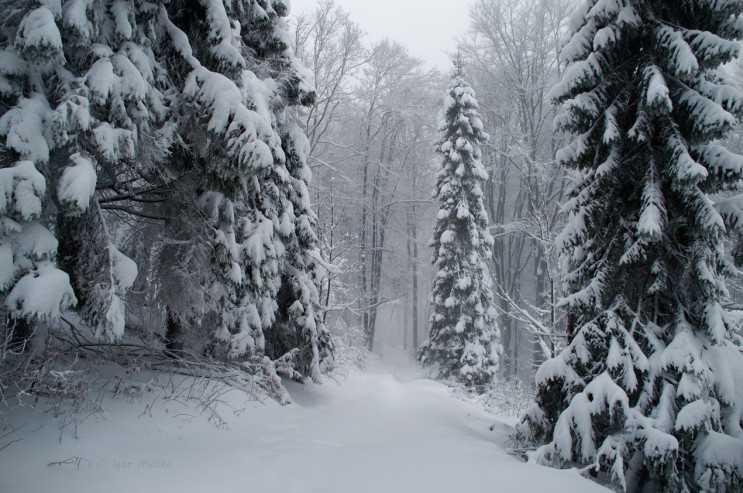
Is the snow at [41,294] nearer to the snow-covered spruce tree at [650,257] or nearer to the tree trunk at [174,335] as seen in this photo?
the tree trunk at [174,335]

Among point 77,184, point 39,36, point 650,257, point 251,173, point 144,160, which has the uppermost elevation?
point 39,36

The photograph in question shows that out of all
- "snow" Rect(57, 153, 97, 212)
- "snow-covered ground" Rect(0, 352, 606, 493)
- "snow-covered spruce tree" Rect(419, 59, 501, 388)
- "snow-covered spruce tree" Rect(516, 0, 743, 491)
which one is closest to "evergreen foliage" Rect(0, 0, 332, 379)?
"snow" Rect(57, 153, 97, 212)

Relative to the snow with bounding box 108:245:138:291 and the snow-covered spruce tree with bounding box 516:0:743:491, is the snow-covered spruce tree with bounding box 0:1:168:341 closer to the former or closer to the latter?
the snow with bounding box 108:245:138:291

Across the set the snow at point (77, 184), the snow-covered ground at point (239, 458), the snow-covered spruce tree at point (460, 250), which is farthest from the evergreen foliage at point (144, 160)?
the snow-covered spruce tree at point (460, 250)

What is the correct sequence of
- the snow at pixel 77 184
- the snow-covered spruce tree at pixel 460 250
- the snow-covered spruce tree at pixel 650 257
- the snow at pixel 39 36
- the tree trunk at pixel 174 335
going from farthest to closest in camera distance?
the snow-covered spruce tree at pixel 460 250 → the tree trunk at pixel 174 335 → the snow-covered spruce tree at pixel 650 257 → the snow at pixel 77 184 → the snow at pixel 39 36

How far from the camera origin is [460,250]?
16.3m

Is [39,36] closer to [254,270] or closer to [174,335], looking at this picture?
[254,270]

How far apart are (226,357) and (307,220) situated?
122 inches

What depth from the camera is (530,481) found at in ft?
11.3

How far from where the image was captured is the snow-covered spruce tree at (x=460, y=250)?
1568 centimetres

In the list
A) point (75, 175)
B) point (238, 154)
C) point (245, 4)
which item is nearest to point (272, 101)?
point (245, 4)

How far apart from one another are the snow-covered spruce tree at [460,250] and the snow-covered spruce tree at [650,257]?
10.4m

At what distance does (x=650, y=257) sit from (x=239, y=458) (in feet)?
15.9

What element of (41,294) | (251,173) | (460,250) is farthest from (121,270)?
(460,250)
